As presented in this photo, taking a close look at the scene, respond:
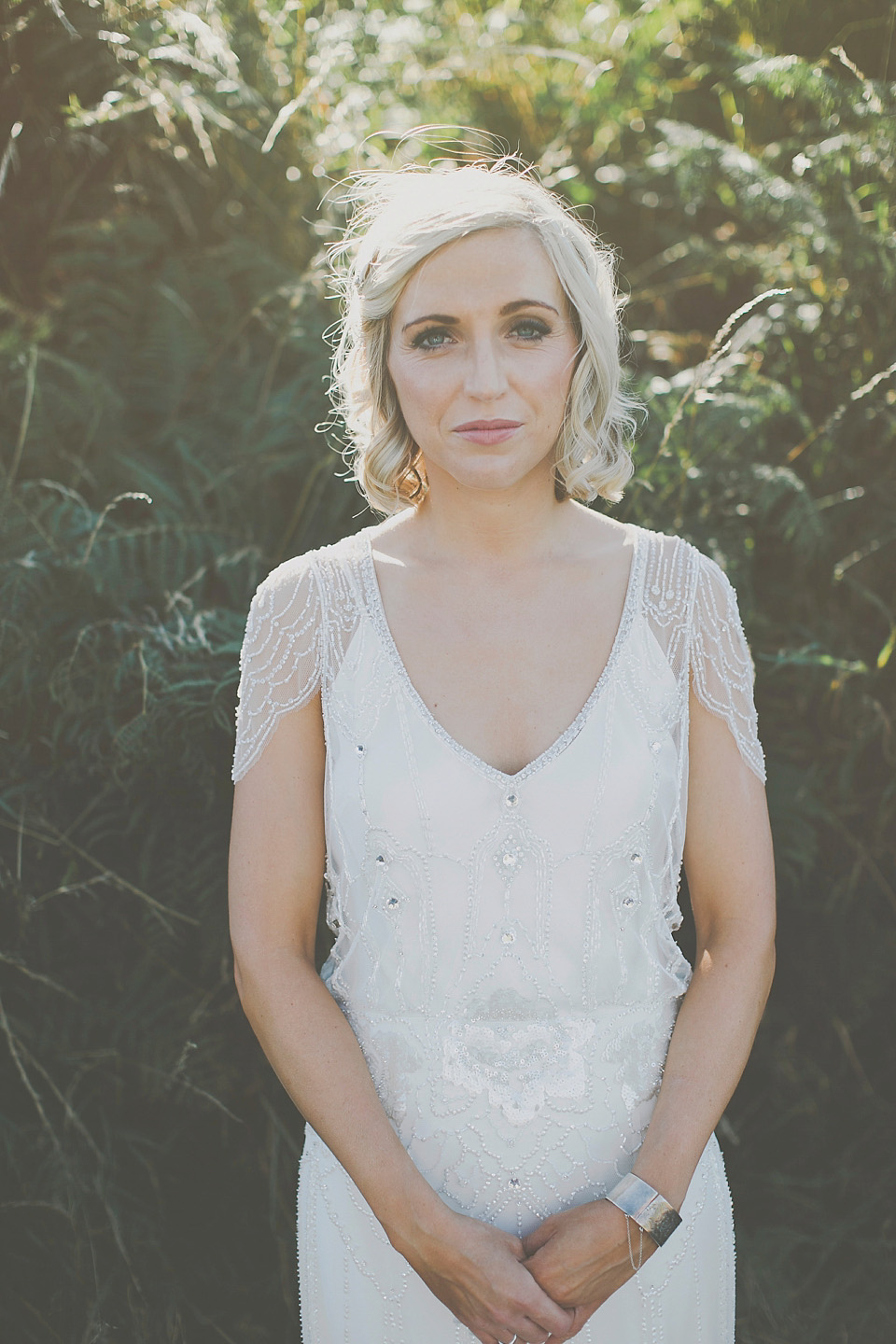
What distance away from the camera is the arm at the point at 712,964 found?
1.57 meters

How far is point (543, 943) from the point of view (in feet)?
5.29

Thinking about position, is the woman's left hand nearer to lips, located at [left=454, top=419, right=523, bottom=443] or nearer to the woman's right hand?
the woman's right hand

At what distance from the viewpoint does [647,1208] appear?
152 centimetres

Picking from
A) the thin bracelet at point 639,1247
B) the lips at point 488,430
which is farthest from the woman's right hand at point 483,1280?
the lips at point 488,430

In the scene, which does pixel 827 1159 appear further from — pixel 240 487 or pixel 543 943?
pixel 240 487

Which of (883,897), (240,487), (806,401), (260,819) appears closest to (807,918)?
(883,897)

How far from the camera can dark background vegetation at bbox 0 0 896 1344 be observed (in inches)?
86.2

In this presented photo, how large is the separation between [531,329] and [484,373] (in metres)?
0.13

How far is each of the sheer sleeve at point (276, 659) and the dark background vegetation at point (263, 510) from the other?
39 cm

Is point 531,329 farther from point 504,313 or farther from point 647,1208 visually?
point 647,1208

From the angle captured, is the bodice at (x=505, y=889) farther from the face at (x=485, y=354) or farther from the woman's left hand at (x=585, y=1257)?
the face at (x=485, y=354)

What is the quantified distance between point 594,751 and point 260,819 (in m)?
0.52

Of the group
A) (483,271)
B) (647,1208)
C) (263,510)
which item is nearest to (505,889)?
(647,1208)

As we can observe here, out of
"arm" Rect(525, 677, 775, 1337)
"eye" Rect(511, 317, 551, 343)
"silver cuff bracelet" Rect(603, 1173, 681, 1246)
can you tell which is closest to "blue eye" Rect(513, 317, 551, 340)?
"eye" Rect(511, 317, 551, 343)
